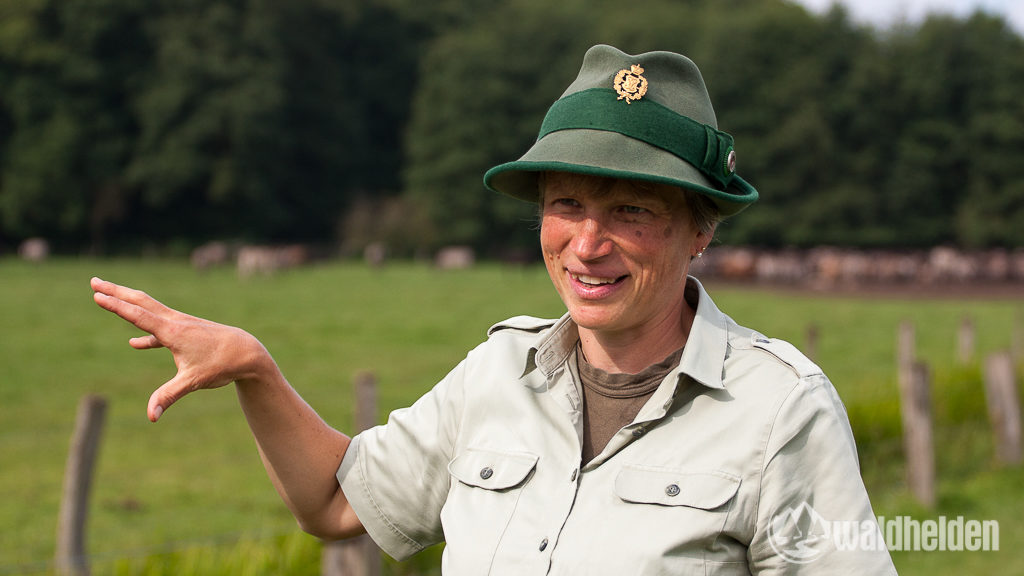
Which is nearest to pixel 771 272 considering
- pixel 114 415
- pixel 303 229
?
pixel 303 229

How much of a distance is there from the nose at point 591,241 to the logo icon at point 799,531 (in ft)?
2.18

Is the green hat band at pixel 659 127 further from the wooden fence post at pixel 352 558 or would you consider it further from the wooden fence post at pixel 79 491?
the wooden fence post at pixel 79 491

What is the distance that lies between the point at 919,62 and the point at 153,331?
61370 millimetres

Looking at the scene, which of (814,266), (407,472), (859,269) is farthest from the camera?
(814,266)

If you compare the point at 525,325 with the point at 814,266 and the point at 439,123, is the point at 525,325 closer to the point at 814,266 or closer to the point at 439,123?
the point at 814,266

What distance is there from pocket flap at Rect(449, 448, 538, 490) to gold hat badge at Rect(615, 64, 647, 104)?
821 millimetres

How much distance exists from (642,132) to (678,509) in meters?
0.80

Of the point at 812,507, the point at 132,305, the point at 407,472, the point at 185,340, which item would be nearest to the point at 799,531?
the point at 812,507

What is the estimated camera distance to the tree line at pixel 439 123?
53.4 m

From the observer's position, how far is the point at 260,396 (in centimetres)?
253

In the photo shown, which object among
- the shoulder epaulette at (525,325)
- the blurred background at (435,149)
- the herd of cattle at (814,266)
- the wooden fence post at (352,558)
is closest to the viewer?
the shoulder epaulette at (525,325)

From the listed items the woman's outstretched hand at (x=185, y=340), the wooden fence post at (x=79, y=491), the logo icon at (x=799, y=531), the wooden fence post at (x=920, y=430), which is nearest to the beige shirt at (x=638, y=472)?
the logo icon at (x=799, y=531)

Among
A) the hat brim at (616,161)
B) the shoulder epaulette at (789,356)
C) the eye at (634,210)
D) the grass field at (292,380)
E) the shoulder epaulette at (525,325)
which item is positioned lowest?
the grass field at (292,380)

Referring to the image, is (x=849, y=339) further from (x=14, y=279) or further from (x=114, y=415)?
(x=14, y=279)
